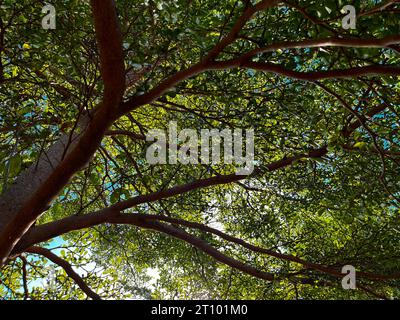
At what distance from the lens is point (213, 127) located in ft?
16.9

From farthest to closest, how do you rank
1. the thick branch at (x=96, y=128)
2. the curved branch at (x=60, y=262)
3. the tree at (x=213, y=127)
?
the curved branch at (x=60, y=262) → the tree at (x=213, y=127) → the thick branch at (x=96, y=128)

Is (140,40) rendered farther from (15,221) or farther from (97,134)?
(15,221)

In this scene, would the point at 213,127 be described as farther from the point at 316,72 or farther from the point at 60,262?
the point at 60,262

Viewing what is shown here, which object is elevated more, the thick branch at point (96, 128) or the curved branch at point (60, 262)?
the thick branch at point (96, 128)

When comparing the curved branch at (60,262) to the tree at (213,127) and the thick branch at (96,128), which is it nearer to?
the tree at (213,127)

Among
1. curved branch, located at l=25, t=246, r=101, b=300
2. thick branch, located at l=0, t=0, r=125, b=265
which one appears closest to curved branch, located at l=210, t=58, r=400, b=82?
thick branch, located at l=0, t=0, r=125, b=265

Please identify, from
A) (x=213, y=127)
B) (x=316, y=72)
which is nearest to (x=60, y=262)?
(x=213, y=127)

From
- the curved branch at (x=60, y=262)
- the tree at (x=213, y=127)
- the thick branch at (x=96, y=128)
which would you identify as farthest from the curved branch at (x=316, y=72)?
the curved branch at (x=60, y=262)

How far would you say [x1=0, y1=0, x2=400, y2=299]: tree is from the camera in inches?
125

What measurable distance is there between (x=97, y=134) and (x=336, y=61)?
2.26m

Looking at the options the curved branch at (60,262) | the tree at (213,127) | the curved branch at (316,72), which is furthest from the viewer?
the curved branch at (60,262)

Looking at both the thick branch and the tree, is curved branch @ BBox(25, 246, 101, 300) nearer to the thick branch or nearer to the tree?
the tree

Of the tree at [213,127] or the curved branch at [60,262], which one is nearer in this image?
the tree at [213,127]

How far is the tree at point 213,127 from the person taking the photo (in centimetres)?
317
